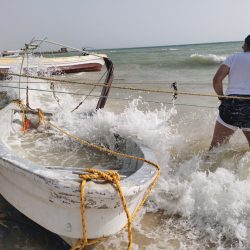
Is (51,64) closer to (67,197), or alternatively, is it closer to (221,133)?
(221,133)

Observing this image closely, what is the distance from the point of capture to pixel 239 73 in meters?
4.24

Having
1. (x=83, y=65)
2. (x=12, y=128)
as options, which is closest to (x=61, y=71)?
(x=83, y=65)

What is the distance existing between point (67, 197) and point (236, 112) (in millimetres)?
2427

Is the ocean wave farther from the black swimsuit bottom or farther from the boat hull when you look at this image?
the black swimsuit bottom

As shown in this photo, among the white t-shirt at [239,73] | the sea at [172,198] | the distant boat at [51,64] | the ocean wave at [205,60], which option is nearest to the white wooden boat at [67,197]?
the sea at [172,198]

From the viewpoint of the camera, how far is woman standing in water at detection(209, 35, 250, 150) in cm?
423

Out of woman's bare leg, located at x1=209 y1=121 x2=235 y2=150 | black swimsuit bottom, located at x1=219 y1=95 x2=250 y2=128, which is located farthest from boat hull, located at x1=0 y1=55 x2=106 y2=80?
black swimsuit bottom, located at x1=219 y1=95 x2=250 y2=128

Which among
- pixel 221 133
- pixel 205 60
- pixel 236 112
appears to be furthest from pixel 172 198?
pixel 205 60

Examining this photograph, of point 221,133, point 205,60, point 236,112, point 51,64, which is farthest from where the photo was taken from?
point 205,60

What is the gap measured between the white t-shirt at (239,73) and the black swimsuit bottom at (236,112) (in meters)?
0.12

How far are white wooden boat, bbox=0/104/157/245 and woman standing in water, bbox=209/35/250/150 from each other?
1.43m

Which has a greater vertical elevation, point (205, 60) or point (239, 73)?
point (239, 73)

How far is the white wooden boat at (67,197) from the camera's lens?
2975mm

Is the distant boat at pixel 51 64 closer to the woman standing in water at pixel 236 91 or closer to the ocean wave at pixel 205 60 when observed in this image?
the ocean wave at pixel 205 60
